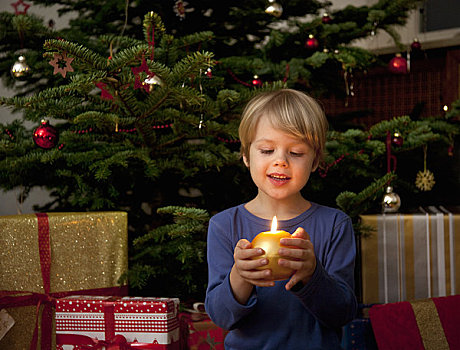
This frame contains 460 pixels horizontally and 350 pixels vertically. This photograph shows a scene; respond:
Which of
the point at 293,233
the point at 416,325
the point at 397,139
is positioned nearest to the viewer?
the point at 293,233

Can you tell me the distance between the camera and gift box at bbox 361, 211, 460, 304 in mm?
1358

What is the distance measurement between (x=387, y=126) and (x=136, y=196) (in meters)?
0.74

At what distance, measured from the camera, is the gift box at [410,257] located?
1358 millimetres

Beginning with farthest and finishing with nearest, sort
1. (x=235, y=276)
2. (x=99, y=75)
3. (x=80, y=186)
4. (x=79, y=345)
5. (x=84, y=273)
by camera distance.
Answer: (x=80, y=186) < (x=84, y=273) < (x=79, y=345) < (x=99, y=75) < (x=235, y=276)

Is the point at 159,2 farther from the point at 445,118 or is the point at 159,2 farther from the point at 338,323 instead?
the point at 338,323

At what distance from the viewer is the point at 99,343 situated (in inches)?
40.0

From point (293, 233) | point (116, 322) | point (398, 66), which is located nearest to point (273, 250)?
point (293, 233)

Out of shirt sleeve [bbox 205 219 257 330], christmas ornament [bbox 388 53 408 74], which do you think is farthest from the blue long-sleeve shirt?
christmas ornament [bbox 388 53 408 74]

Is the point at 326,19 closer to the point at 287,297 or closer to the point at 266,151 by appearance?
the point at 266,151

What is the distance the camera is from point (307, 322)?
2.67ft

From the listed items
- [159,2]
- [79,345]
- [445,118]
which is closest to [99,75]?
[79,345]

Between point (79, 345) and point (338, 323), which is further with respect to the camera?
point (79, 345)

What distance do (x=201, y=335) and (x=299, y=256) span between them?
562mm

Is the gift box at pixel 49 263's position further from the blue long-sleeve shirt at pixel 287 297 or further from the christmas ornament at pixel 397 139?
the christmas ornament at pixel 397 139
